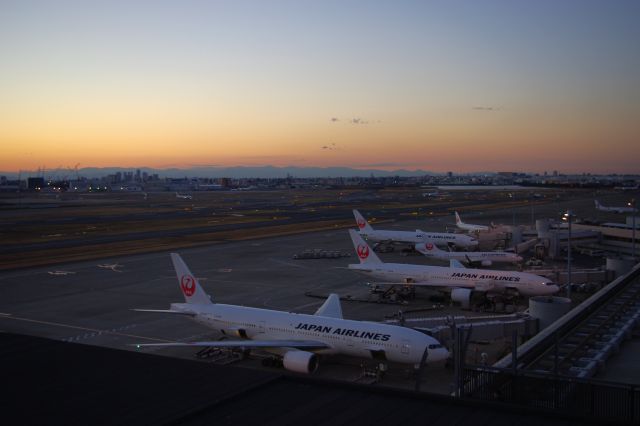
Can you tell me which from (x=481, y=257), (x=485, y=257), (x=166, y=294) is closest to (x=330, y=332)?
(x=166, y=294)

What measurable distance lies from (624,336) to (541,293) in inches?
765

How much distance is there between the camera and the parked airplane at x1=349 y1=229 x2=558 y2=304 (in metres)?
50.9

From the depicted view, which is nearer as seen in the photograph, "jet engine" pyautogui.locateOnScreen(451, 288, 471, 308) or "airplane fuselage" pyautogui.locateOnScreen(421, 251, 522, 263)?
"jet engine" pyautogui.locateOnScreen(451, 288, 471, 308)

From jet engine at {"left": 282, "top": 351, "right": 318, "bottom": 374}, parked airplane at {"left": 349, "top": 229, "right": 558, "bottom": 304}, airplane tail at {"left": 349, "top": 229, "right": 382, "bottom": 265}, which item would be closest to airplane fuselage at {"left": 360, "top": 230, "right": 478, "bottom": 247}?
airplane tail at {"left": 349, "top": 229, "right": 382, "bottom": 265}

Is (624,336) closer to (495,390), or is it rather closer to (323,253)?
(495,390)

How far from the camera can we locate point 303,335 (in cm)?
3422

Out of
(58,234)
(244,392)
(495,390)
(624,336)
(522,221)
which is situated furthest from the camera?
(522,221)

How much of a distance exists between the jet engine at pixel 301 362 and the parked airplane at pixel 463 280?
2260 centimetres

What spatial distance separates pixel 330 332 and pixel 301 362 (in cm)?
302

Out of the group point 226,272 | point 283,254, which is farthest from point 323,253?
point 226,272

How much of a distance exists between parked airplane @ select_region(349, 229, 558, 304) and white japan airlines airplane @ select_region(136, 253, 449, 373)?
19.9m

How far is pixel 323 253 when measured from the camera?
263 feet

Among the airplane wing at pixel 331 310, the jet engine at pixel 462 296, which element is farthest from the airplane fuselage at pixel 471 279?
the airplane wing at pixel 331 310

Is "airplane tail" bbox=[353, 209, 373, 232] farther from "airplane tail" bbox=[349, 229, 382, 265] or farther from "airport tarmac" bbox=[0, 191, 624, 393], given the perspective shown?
"airplane tail" bbox=[349, 229, 382, 265]
